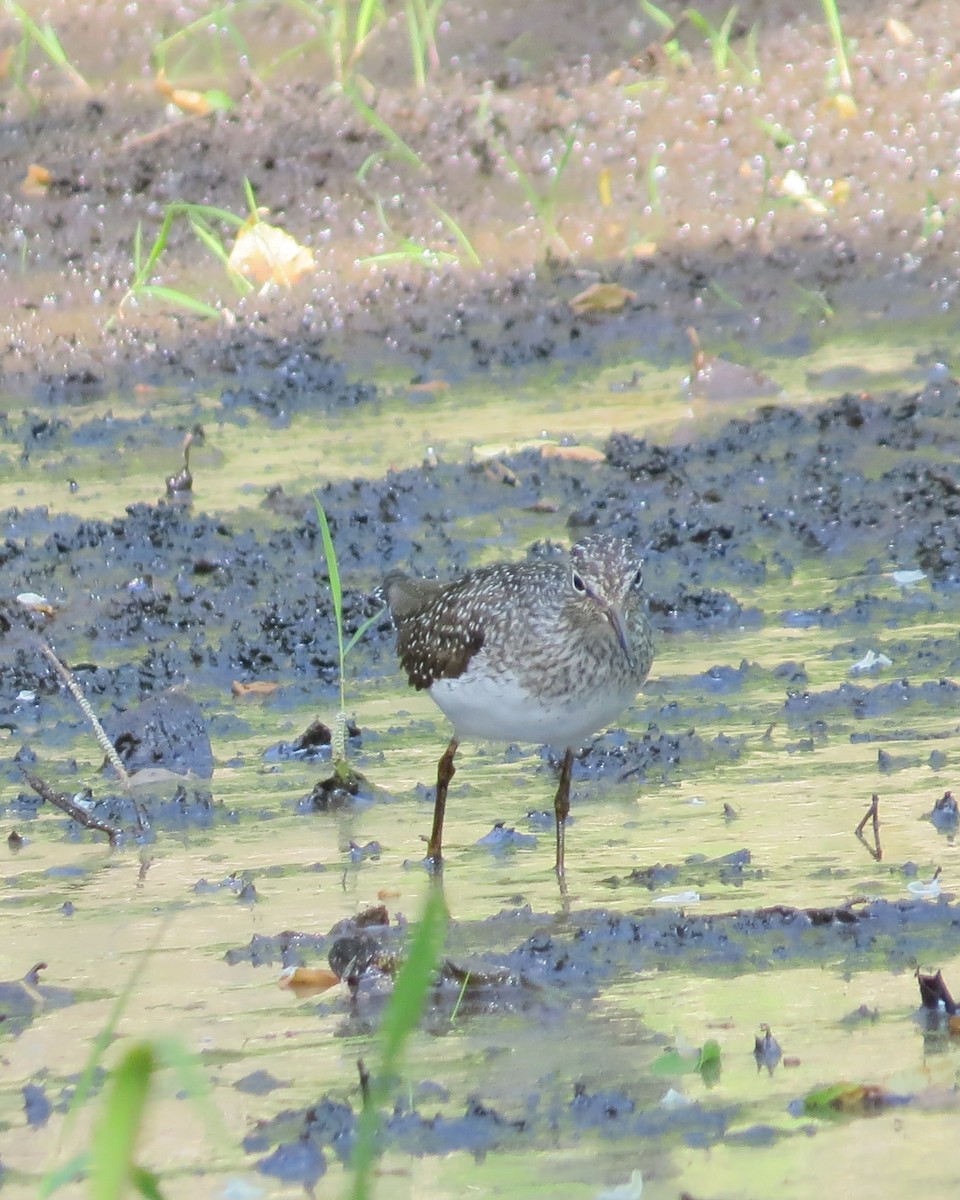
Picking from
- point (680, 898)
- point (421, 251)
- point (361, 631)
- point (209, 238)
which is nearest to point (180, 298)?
point (209, 238)

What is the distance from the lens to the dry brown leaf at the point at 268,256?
11.3 metres

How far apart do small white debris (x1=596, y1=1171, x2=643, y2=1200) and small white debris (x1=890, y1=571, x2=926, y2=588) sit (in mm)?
4494

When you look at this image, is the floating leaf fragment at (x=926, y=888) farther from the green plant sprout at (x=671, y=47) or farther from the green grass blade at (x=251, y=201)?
the green plant sprout at (x=671, y=47)

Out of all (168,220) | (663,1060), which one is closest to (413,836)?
(663,1060)

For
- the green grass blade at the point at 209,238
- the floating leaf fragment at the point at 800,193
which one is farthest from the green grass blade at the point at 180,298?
the floating leaf fragment at the point at 800,193

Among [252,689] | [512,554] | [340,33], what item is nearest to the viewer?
[252,689]

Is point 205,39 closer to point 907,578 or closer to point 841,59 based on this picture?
point 841,59

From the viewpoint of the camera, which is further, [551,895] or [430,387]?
[430,387]

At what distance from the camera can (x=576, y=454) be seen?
9180 millimetres

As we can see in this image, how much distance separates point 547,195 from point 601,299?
1110mm

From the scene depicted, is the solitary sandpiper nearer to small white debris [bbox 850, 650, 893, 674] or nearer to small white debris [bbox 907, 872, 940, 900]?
small white debris [bbox 907, 872, 940, 900]

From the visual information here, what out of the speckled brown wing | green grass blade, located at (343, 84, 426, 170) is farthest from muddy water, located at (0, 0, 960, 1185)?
the speckled brown wing

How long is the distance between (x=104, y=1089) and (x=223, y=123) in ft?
29.8

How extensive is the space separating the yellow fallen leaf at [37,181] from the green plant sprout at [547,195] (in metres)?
2.49
